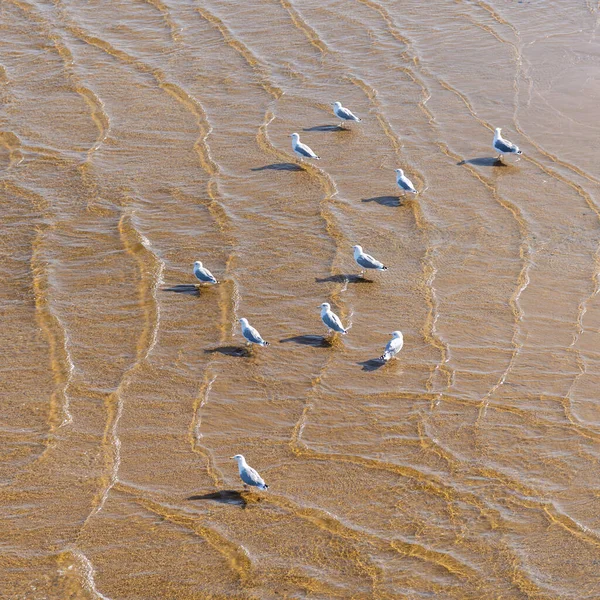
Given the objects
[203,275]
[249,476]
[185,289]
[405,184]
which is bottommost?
[185,289]

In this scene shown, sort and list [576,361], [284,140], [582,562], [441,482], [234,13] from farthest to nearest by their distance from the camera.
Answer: [234,13]
[284,140]
[576,361]
[441,482]
[582,562]

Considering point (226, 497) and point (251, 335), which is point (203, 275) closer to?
point (251, 335)

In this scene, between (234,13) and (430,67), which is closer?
(430,67)

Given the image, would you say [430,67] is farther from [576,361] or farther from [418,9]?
[576,361]

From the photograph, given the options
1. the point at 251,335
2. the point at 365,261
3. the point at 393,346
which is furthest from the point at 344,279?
the point at 251,335

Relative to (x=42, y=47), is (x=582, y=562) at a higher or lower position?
higher

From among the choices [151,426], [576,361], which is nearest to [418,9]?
[576,361]

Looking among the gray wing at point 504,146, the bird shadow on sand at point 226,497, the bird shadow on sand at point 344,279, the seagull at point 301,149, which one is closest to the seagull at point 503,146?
the gray wing at point 504,146

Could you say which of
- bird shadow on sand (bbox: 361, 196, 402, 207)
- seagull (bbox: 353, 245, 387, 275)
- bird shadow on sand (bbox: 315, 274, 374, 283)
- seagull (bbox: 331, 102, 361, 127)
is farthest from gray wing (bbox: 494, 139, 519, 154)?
bird shadow on sand (bbox: 315, 274, 374, 283)
